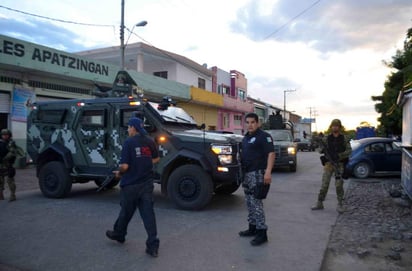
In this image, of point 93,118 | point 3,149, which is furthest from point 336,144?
point 3,149

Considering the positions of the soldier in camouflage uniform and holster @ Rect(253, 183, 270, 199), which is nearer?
holster @ Rect(253, 183, 270, 199)

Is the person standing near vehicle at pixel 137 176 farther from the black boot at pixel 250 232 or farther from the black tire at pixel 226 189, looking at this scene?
the black tire at pixel 226 189

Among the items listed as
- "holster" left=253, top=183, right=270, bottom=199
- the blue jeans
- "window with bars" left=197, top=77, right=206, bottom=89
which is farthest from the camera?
"window with bars" left=197, top=77, right=206, bottom=89

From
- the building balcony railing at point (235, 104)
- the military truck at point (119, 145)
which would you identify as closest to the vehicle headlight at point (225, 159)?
the military truck at point (119, 145)

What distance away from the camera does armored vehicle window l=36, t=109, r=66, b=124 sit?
323 inches

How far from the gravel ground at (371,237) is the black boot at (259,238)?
830 mm

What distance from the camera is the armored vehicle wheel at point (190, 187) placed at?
6711 mm

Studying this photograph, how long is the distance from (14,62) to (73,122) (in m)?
6.98

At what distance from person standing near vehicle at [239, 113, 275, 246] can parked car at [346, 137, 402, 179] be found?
841 cm

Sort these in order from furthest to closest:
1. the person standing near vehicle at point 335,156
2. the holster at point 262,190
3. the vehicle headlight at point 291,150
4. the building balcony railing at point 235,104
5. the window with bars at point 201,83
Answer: the building balcony railing at point 235,104, the window with bars at point 201,83, the vehicle headlight at point 291,150, the person standing near vehicle at point 335,156, the holster at point 262,190

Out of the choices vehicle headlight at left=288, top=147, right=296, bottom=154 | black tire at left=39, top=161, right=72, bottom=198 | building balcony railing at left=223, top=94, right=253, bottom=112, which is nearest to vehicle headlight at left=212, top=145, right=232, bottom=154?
black tire at left=39, top=161, right=72, bottom=198

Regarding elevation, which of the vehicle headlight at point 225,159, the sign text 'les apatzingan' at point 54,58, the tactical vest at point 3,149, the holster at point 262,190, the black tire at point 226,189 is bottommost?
the black tire at point 226,189

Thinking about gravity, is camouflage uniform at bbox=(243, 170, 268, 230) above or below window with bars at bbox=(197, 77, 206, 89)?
below

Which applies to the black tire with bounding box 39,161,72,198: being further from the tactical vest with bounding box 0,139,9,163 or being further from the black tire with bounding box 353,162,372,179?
the black tire with bounding box 353,162,372,179
